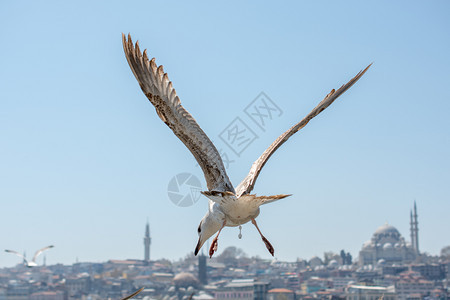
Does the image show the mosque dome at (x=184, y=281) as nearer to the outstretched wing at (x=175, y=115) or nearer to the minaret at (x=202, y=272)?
the minaret at (x=202, y=272)

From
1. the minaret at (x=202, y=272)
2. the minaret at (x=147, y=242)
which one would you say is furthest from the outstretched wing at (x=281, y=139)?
the minaret at (x=147, y=242)

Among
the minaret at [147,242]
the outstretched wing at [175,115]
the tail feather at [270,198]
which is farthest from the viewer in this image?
the minaret at [147,242]

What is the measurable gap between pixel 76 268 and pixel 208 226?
129019 mm

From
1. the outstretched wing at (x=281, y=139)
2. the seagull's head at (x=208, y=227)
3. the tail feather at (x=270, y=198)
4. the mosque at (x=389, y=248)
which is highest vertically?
the mosque at (x=389, y=248)

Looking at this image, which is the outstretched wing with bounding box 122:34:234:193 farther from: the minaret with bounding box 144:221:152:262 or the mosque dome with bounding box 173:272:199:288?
the minaret with bounding box 144:221:152:262

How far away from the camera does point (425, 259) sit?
124 metres

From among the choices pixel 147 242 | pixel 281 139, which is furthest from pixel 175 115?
pixel 147 242

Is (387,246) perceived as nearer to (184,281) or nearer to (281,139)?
(184,281)

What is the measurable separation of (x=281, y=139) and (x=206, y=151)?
50 centimetres

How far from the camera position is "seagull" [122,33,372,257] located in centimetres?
472

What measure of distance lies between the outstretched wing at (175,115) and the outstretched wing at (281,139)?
0.12 meters

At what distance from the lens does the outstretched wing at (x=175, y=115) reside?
5094 millimetres

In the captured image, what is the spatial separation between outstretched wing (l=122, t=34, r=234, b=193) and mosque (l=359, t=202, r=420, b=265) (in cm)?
11253

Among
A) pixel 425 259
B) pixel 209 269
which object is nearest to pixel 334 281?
pixel 209 269
